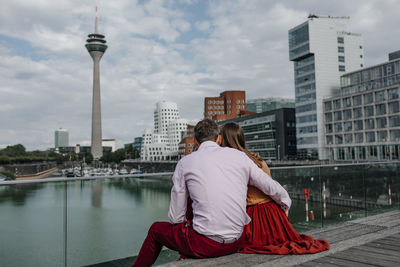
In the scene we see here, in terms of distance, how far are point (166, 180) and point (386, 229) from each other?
9.51 feet

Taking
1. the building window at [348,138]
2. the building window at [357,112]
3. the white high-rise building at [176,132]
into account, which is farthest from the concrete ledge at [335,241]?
the white high-rise building at [176,132]

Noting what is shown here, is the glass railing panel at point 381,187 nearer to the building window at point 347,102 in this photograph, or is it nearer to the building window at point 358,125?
the building window at point 358,125

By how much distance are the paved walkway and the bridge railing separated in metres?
1.30

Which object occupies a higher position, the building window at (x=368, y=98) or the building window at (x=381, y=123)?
the building window at (x=368, y=98)

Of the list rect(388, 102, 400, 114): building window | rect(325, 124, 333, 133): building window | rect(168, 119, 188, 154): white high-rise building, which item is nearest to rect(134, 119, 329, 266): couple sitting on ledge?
rect(388, 102, 400, 114): building window

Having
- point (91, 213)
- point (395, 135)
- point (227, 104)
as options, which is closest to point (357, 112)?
point (395, 135)

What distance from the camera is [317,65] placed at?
6462 centimetres

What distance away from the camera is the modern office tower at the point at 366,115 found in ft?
168

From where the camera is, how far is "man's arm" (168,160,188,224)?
2740 mm

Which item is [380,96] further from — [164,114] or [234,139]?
[164,114]

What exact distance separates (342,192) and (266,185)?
5.12 m

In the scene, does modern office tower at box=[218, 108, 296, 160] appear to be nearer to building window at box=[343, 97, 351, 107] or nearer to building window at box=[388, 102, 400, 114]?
building window at box=[343, 97, 351, 107]

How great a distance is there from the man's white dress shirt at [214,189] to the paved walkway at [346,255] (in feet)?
0.84

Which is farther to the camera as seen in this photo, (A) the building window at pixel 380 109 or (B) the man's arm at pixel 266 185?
(A) the building window at pixel 380 109
